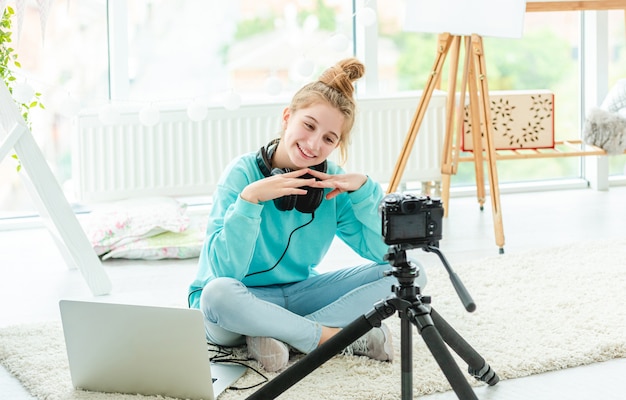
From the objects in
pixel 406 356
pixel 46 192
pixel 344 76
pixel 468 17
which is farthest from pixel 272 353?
pixel 468 17

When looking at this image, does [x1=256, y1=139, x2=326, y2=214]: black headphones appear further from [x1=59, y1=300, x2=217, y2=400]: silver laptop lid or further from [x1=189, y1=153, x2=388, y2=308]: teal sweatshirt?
[x1=59, y1=300, x2=217, y2=400]: silver laptop lid

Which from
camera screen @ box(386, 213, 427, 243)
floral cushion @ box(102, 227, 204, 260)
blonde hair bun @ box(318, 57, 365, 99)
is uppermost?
blonde hair bun @ box(318, 57, 365, 99)

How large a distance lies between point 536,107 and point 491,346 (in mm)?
2030

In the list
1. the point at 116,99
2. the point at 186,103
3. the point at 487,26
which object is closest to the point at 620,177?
the point at 487,26

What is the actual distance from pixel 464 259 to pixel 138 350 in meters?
1.50

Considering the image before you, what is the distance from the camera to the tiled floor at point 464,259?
1.95 metres

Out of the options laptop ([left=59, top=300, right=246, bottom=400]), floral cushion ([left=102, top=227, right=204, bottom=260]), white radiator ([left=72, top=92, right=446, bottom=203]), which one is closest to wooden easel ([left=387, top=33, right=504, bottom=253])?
white radiator ([left=72, top=92, right=446, bottom=203])

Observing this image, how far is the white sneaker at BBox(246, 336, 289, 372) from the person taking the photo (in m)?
2.00

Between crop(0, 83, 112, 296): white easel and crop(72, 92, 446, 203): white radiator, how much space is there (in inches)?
34.6

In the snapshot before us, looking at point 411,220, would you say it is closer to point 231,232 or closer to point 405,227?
point 405,227

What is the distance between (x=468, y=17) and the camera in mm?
3164

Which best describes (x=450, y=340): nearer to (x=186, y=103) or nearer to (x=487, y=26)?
(x=487, y=26)

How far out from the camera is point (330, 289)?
2.17 metres

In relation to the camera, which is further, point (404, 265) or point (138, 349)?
point (138, 349)
